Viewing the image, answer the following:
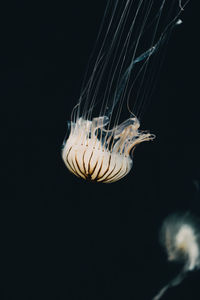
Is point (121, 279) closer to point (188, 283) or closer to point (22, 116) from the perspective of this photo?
point (188, 283)

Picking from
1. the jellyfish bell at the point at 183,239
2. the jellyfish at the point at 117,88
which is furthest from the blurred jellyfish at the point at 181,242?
the jellyfish at the point at 117,88

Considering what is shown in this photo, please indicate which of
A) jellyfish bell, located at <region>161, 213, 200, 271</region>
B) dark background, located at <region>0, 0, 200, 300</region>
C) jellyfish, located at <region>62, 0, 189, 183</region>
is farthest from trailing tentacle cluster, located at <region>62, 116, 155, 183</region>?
jellyfish bell, located at <region>161, 213, 200, 271</region>

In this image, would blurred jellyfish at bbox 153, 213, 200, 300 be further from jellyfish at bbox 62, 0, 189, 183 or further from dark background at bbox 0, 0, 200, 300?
jellyfish at bbox 62, 0, 189, 183

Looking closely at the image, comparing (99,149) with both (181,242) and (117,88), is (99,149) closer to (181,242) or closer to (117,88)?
(117,88)

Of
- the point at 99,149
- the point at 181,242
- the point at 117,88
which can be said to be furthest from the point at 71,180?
the point at 181,242

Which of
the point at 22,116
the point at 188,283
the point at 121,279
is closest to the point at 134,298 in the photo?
the point at 121,279
